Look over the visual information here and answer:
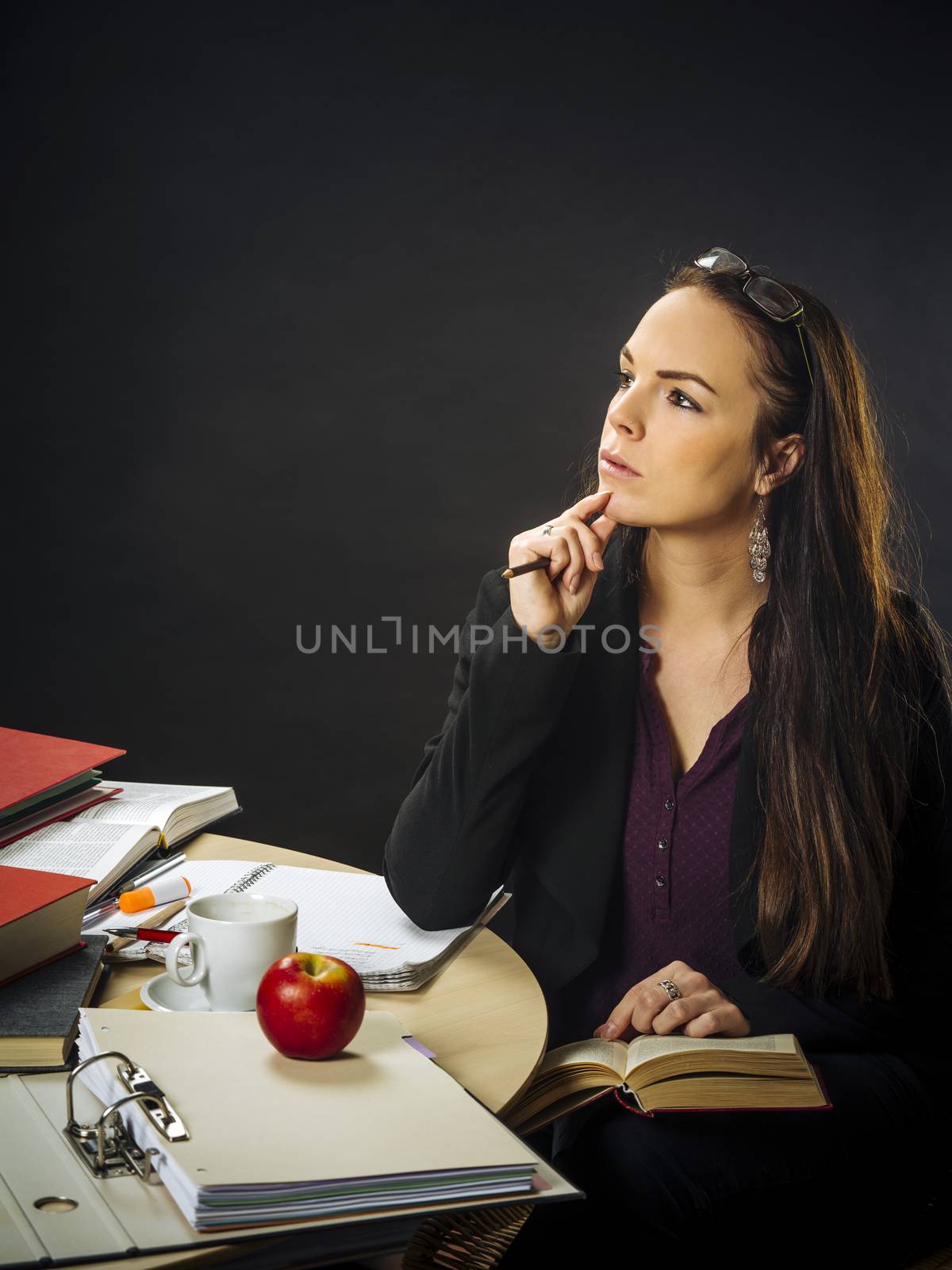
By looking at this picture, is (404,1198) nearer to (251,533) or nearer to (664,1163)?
(664,1163)

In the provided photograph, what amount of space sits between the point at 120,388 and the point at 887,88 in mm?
1897

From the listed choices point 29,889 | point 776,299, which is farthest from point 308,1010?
point 776,299

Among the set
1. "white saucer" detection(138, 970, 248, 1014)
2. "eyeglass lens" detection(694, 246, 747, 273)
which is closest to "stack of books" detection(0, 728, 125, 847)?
"white saucer" detection(138, 970, 248, 1014)

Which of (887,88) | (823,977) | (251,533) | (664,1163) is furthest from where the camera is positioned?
(251,533)

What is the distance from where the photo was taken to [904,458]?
8.80 ft

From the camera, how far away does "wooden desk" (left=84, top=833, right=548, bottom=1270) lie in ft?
3.19

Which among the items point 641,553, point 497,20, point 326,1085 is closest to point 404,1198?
point 326,1085

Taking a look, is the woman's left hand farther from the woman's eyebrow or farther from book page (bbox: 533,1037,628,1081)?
the woman's eyebrow

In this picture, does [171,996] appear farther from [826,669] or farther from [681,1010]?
[826,669]

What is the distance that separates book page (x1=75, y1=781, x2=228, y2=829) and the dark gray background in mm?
1294

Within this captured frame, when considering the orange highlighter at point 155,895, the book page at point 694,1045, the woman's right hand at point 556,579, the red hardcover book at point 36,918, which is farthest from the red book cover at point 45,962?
the woman's right hand at point 556,579

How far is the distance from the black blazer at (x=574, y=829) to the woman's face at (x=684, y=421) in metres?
0.14

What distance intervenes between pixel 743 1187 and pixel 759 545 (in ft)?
2.78

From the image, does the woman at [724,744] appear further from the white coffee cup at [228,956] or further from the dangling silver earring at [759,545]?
the white coffee cup at [228,956]
